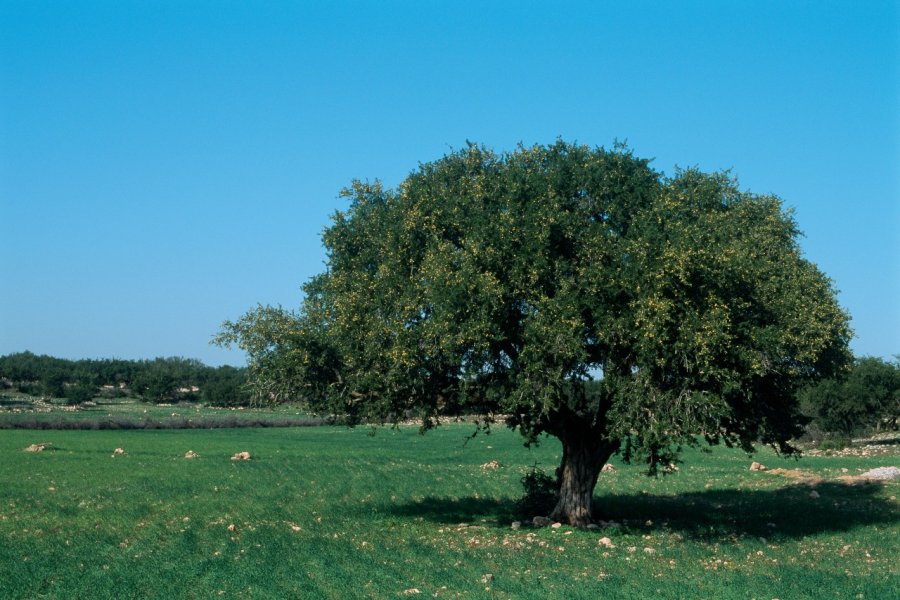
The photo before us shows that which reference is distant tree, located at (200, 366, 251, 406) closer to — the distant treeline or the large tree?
the distant treeline

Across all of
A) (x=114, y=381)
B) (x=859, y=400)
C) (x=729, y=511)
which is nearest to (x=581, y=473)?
(x=729, y=511)

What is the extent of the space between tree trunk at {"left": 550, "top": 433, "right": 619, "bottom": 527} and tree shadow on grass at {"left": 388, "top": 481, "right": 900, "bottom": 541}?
1.63 meters

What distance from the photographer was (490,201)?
27016 mm

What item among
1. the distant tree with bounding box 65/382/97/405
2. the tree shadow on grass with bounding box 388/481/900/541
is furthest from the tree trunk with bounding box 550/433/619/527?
the distant tree with bounding box 65/382/97/405

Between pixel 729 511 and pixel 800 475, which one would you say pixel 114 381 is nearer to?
pixel 800 475

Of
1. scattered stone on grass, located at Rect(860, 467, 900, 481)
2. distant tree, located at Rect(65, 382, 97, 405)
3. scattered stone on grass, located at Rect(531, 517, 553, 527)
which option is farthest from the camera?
distant tree, located at Rect(65, 382, 97, 405)

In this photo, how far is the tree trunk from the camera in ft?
97.0

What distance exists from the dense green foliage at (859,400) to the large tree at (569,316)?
6381cm

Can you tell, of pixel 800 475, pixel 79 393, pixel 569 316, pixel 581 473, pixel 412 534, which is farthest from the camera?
pixel 79 393

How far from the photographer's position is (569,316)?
2414 centimetres

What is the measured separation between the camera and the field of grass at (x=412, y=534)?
19359 mm

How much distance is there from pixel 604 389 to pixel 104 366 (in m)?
186

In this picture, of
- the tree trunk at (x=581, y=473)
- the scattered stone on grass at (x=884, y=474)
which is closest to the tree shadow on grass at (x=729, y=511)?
the tree trunk at (x=581, y=473)

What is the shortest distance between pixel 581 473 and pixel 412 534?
6218 mm
